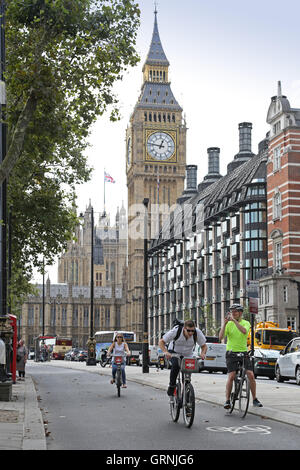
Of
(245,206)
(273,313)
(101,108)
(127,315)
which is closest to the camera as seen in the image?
(101,108)

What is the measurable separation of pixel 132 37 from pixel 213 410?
9.35 metres

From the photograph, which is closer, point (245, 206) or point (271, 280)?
point (271, 280)

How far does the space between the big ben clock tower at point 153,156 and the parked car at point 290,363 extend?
10345 cm

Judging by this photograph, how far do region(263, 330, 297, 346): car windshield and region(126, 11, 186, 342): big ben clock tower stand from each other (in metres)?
92.7

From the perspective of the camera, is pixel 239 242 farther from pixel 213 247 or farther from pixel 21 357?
pixel 21 357

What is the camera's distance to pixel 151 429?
36.8 feet

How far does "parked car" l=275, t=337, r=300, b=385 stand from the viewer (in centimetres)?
2651

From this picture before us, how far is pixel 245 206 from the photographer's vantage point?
71125 millimetres

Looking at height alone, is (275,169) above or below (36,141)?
above

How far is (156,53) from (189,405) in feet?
441

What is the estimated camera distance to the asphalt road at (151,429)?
9.52 m

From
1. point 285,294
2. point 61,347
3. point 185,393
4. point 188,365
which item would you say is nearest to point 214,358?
point 285,294
